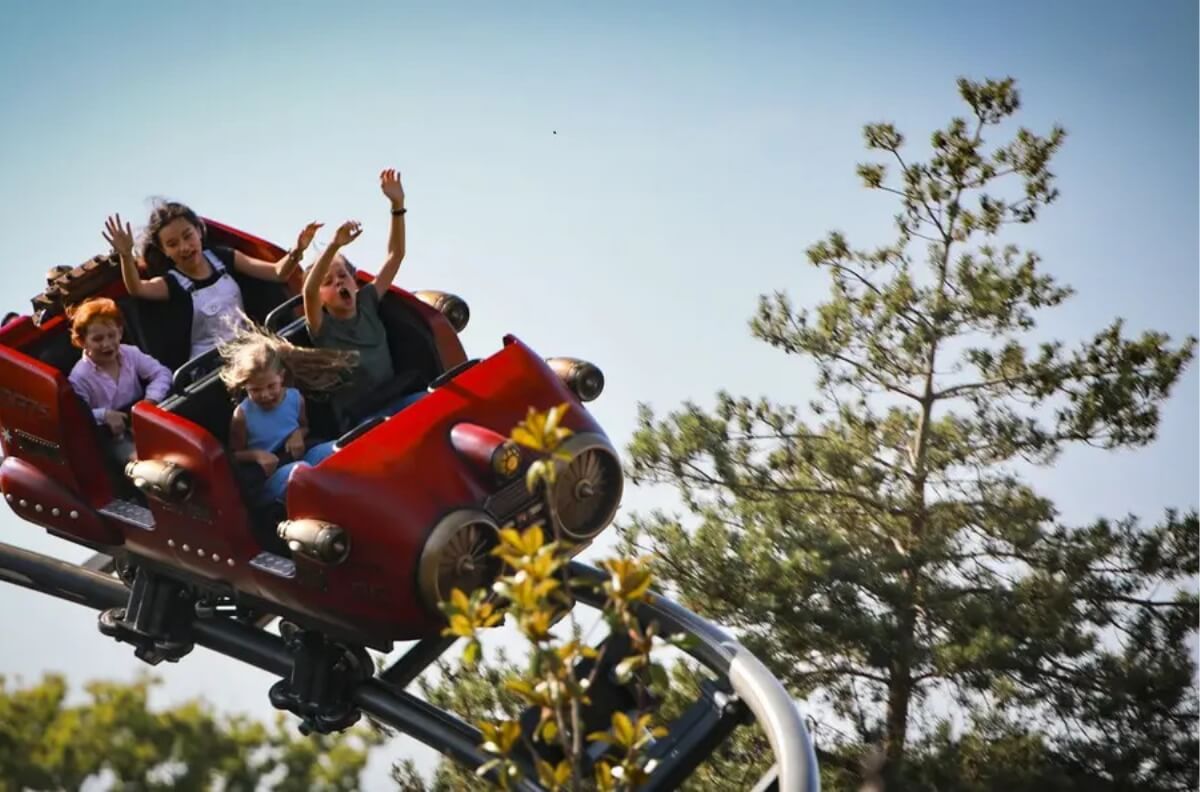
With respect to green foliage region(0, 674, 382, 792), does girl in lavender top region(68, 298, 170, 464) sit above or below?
above

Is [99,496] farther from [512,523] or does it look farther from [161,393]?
[512,523]

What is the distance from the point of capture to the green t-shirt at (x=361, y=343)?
7234 millimetres

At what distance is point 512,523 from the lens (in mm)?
6641

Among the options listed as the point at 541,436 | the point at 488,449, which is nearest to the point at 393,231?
the point at 488,449

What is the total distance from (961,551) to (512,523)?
3.82m

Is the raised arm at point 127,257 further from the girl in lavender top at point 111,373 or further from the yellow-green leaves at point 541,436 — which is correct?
the yellow-green leaves at point 541,436

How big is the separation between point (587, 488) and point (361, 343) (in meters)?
1.07

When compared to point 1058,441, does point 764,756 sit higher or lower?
lower

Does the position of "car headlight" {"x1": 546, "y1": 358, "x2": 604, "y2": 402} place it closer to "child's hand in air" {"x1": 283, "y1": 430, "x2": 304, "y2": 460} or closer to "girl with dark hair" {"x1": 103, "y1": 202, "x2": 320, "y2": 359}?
"child's hand in air" {"x1": 283, "y1": 430, "x2": 304, "y2": 460}

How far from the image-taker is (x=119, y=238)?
754 cm

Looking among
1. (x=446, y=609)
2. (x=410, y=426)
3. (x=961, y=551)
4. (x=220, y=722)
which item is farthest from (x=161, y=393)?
(x=961, y=551)

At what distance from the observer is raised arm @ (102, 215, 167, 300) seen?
24.7ft

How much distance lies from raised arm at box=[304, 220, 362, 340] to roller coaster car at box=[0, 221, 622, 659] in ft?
0.57

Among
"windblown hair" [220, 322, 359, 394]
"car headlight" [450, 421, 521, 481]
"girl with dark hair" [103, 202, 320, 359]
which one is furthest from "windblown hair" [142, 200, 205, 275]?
"car headlight" [450, 421, 521, 481]
